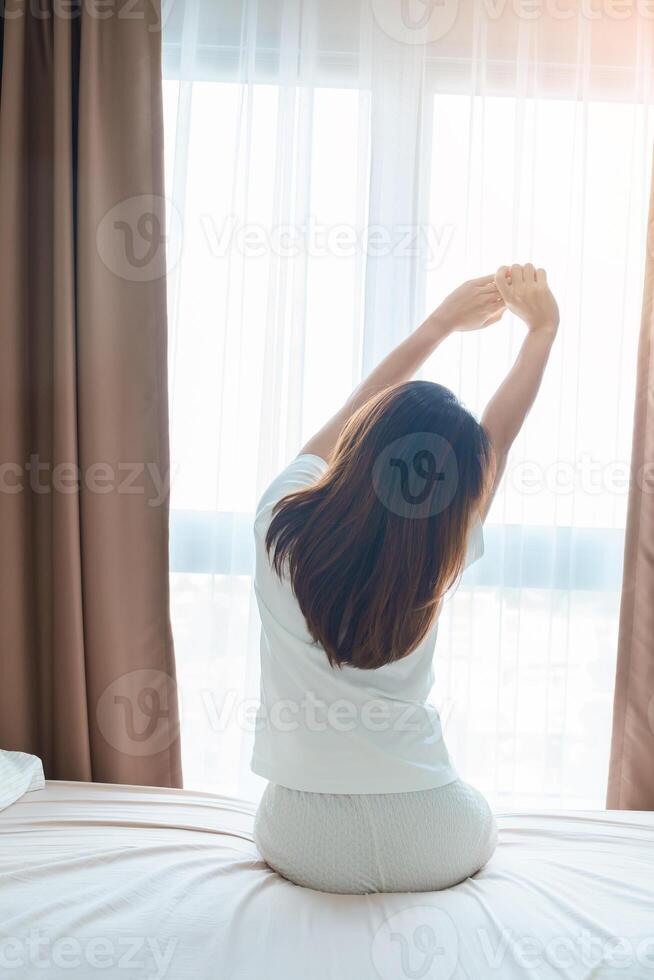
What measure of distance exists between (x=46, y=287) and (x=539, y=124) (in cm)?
124

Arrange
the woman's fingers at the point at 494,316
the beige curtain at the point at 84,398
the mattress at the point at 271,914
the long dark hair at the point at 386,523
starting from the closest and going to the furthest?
the mattress at the point at 271,914
the long dark hair at the point at 386,523
the woman's fingers at the point at 494,316
the beige curtain at the point at 84,398

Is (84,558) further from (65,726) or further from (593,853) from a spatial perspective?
(593,853)

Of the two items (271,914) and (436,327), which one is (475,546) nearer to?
(436,327)

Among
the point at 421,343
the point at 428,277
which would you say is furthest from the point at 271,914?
the point at 428,277

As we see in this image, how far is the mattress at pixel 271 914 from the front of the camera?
36.4 inches

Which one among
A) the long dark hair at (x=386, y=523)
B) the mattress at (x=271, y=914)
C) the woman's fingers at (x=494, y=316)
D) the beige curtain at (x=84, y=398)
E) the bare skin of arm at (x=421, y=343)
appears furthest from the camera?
the beige curtain at (x=84, y=398)

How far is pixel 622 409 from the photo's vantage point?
6.19ft

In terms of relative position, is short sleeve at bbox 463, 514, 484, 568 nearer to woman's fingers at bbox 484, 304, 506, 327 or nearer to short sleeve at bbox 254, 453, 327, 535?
short sleeve at bbox 254, 453, 327, 535

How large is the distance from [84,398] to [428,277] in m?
0.87

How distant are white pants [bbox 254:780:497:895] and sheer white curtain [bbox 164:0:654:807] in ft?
2.39

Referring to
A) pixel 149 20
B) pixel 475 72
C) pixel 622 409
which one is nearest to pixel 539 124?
pixel 475 72

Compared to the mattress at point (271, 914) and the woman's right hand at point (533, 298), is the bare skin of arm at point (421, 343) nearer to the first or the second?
the woman's right hand at point (533, 298)

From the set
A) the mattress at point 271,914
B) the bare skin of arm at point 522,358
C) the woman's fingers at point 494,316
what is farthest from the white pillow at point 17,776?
the woman's fingers at point 494,316

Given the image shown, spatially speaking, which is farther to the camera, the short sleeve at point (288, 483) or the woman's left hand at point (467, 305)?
the woman's left hand at point (467, 305)
